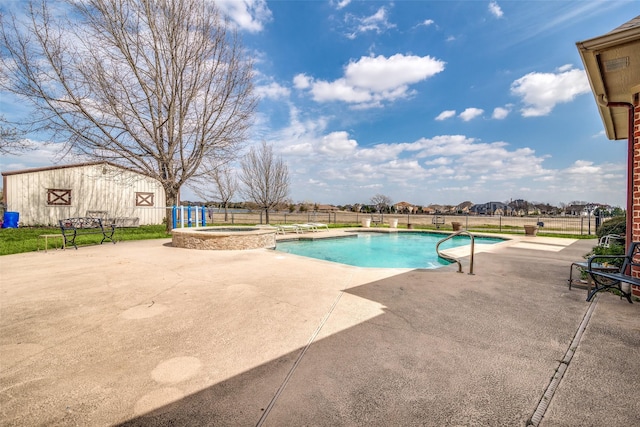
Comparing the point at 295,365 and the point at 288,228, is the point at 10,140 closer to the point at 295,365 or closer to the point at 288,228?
the point at 288,228

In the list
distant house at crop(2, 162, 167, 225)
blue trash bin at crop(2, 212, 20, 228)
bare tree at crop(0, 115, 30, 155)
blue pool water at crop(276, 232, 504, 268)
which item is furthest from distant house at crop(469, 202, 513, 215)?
blue trash bin at crop(2, 212, 20, 228)

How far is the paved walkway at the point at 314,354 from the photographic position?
5.57 feet

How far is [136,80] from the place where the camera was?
12.5 metres

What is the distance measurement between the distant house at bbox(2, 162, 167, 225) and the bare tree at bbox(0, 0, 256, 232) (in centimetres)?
341

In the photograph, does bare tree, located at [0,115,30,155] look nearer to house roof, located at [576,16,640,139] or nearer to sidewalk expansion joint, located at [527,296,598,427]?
sidewalk expansion joint, located at [527,296,598,427]

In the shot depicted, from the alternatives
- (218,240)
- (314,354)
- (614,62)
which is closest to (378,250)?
(218,240)

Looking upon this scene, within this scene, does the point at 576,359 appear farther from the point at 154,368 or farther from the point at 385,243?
the point at 385,243

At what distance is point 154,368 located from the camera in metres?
2.15

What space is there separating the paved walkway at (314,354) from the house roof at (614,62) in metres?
3.28

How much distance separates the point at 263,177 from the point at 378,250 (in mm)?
13916

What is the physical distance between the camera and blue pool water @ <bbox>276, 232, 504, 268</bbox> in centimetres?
975

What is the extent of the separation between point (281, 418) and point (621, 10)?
35.1 ft

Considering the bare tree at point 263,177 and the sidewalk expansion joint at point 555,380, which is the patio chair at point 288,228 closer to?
the bare tree at point 263,177

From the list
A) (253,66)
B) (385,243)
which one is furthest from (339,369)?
(253,66)
